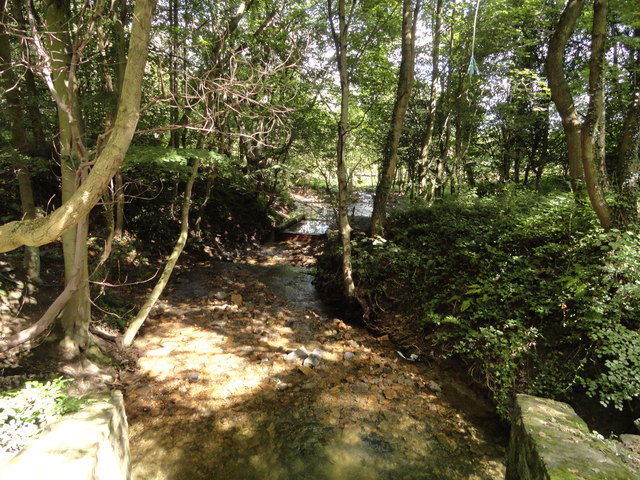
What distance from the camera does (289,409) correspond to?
451 cm

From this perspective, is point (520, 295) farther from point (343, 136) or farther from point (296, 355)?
point (343, 136)

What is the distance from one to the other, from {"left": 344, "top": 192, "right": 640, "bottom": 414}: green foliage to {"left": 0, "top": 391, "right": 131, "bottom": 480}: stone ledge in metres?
4.62

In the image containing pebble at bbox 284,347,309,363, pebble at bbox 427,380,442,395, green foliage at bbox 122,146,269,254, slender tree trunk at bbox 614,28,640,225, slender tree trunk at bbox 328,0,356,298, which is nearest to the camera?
slender tree trunk at bbox 614,28,640,225

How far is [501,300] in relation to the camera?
5250 millimetres

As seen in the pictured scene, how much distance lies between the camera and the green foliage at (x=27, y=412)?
7.28ft

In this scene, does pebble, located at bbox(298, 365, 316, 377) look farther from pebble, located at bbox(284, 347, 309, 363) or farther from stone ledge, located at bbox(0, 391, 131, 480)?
stone ledge, located at bbox(0, 391, 131, 480)

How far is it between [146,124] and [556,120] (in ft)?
41.8

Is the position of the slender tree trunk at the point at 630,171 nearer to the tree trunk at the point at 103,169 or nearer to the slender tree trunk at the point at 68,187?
the tree trunk at the point at 103,169

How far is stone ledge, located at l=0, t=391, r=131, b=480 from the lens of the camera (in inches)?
74.9

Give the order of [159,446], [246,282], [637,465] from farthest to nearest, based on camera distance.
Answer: [246,282] < [159,446] < [637,465]

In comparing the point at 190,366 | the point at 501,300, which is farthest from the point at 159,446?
the point at 501,300

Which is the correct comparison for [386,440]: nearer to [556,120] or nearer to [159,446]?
[159,446]

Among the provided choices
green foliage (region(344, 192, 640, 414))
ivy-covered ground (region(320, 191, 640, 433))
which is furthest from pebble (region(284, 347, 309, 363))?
green foliage (region(344, 192, 640, 414))

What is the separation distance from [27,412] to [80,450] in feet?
2.44
